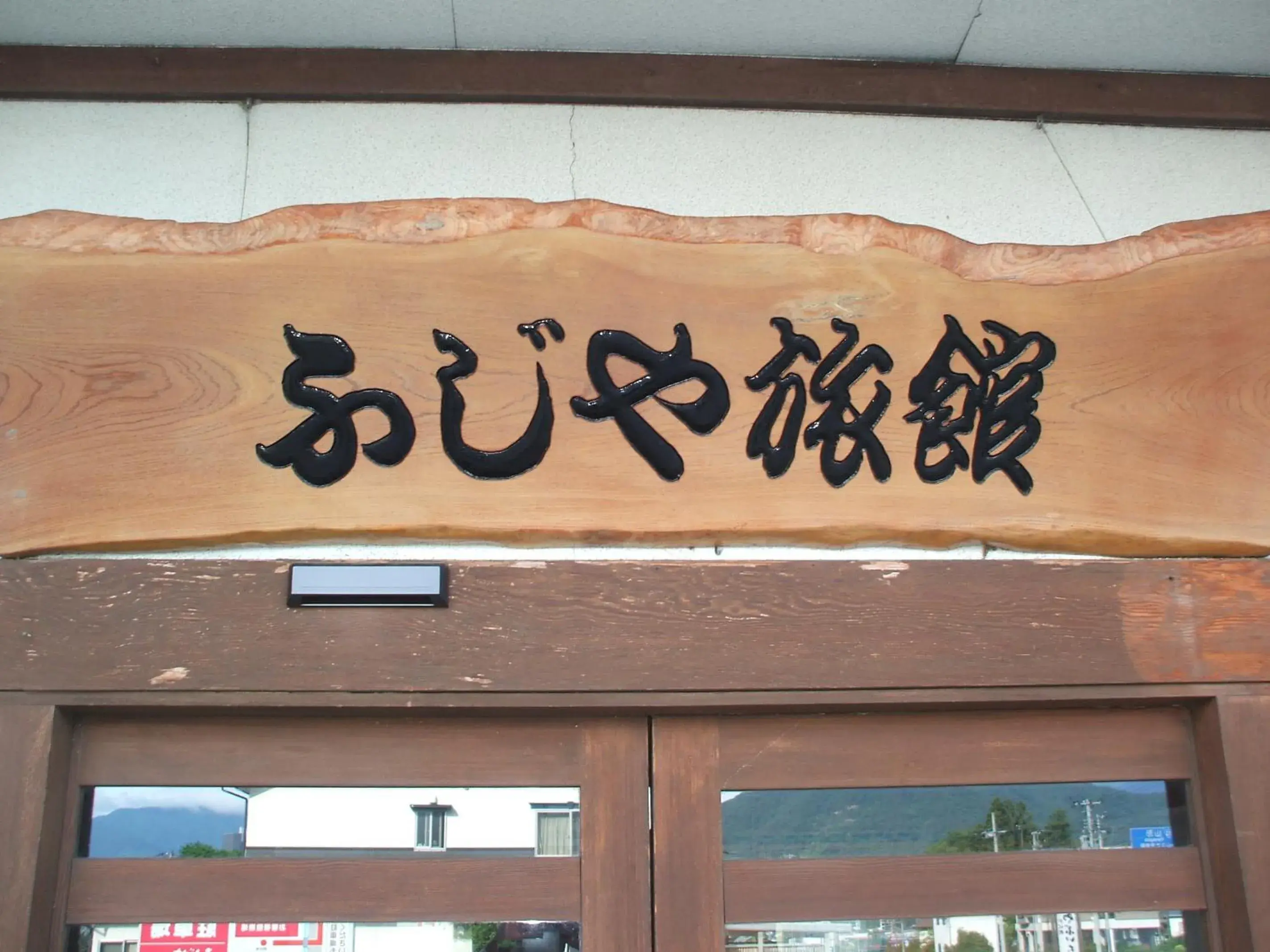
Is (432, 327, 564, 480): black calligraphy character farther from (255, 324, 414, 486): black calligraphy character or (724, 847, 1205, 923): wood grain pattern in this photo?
(724, 847, 1205, 923): wood grain pattern

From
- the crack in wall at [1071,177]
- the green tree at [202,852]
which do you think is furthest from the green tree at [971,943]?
the crack in wall at [1071,177]

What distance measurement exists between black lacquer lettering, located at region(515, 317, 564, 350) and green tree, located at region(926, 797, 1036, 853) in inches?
52.4

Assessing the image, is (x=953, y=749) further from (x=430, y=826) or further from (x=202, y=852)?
(x=202, y=852)

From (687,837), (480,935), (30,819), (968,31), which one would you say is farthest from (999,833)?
(30,819)

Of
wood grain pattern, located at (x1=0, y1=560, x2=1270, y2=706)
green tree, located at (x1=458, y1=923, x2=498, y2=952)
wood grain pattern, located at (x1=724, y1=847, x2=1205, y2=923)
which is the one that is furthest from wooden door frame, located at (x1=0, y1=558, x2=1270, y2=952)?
green tree, located at (x1=458, y1=923, x2=498, y2=952)

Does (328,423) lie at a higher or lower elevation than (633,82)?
lower

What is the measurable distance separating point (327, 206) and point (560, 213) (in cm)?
51

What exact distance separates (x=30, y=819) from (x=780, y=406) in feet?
5.54

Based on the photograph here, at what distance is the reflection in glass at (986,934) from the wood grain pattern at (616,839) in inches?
7.9

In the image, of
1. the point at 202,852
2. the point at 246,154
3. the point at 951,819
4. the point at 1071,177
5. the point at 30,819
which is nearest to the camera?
the point at 30,819

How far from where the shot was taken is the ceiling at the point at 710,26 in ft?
8.29

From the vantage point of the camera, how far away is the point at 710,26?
2621 millimetres

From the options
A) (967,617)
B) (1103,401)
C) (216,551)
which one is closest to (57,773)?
(216,551)

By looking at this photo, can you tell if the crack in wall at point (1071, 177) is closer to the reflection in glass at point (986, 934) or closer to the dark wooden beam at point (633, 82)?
the dark wooden beam at point (633, 82)
